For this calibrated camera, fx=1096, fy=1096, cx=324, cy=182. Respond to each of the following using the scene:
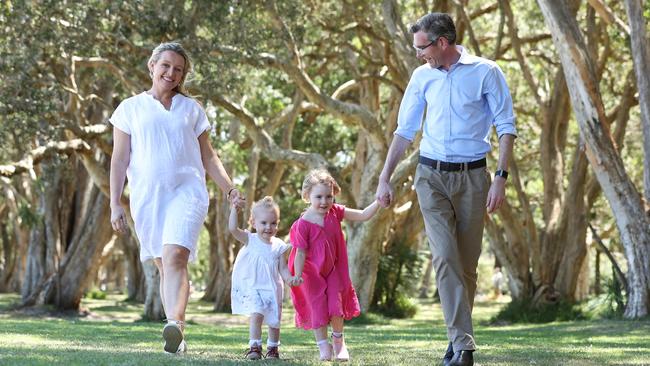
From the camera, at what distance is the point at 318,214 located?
26.3ft

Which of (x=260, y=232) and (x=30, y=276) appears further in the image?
(x=30, y=276)

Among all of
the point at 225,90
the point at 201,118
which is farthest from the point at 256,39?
the point at 201,118

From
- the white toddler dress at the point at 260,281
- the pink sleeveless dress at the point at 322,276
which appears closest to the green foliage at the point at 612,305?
the pink sleeveless dress at the point at 322,276

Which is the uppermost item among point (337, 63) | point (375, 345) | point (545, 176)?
point (337, 63)

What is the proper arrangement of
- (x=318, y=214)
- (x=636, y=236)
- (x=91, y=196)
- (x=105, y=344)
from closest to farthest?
(x=318, y=214)
(x=105, y=344)
(x=636, y=236)
(x=91, y=196)

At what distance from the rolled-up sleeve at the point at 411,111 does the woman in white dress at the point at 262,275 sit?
1179 millimetres

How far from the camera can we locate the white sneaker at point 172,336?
708 cm

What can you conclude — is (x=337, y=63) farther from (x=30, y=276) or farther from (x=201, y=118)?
(x=201, y=118)

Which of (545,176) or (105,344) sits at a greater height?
(545,176)

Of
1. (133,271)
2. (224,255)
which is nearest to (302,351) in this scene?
(224,255)

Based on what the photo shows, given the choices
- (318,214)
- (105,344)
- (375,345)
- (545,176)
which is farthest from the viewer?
(545,176)

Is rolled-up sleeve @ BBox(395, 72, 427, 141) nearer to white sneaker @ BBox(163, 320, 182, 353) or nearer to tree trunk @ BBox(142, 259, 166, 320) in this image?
white sneaker @ BBox(163, 320, 182, 353)

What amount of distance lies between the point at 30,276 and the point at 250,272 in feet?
67.2

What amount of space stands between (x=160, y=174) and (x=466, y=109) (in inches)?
82.2
